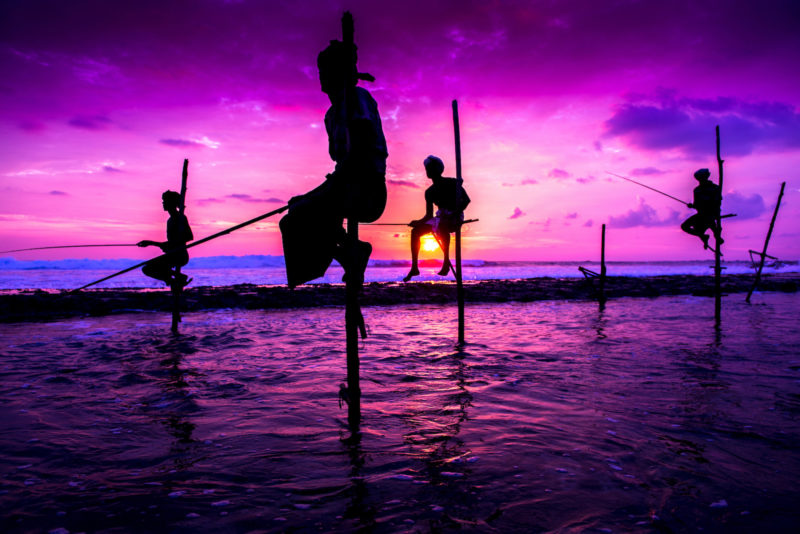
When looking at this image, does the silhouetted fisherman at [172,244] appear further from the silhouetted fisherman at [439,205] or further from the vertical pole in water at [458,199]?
the vertical pole in water at [458,199]

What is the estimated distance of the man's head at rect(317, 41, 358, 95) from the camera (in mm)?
4152

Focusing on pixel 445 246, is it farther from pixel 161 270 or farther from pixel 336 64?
pixel 161 270

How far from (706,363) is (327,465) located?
738cm

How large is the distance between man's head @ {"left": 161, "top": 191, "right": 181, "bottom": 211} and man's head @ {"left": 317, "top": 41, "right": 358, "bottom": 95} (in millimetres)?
9989

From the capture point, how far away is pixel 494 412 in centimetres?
514

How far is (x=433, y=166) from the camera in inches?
430

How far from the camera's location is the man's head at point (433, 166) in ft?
35.8

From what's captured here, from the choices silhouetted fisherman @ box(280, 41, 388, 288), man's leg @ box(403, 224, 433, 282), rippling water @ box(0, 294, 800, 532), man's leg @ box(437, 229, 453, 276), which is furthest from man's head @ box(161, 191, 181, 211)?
silhouetted fisherman @ box(280, 41, 388, 288)

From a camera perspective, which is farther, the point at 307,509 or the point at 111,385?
the point at 111,385

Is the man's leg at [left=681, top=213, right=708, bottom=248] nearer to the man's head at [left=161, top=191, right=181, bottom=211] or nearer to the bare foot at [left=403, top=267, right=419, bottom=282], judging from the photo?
the bare foot at [left=403, top=267, right=419, bottom=282]

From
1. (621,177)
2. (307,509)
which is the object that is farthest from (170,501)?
(621,177)

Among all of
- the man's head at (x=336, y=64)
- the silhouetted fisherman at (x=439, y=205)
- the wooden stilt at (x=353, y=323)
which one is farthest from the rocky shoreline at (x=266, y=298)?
the man's head at (x=336, y=64)

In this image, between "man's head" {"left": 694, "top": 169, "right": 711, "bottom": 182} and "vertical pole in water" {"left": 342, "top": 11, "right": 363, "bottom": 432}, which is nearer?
"vertical pole in water" {"left": 342, "top": 11, "right": 363, "bottom": 432}

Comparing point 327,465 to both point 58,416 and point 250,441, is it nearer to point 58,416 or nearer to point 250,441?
point 250,441
